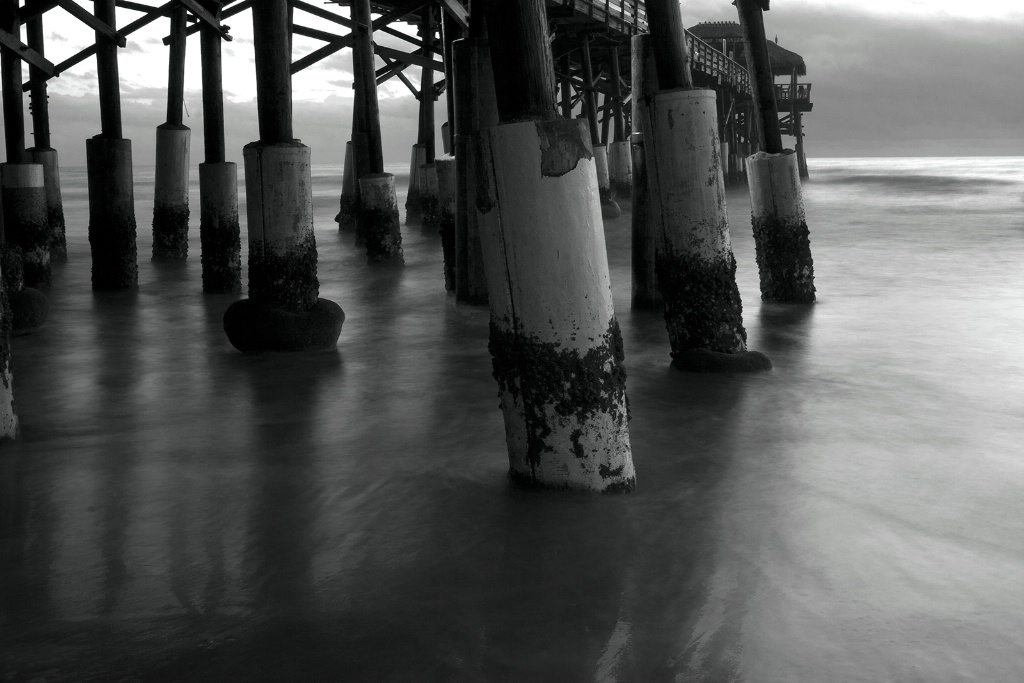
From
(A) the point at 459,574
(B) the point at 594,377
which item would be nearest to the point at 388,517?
(A) the point at 459,574

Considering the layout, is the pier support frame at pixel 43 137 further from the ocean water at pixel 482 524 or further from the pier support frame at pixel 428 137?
the ocean water at pixel 482 524

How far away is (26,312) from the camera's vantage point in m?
6.70

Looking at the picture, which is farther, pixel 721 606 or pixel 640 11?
pixel 640 11

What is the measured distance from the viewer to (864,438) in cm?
425

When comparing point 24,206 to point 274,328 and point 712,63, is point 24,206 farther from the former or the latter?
point 712,63

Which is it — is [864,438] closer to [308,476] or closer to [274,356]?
[308,476]

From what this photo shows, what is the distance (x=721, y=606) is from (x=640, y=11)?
16919 millimetres

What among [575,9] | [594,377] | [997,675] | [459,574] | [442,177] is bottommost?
[997,675]

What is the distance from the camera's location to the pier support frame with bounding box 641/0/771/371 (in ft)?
15.2

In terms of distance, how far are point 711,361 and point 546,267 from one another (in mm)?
2210

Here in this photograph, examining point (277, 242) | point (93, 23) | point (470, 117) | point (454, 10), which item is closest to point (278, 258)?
point (277, 242)

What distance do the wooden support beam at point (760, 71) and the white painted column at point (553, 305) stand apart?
3928 mm

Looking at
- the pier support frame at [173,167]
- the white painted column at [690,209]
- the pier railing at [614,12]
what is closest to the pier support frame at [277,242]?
the white painted column at [690,209]

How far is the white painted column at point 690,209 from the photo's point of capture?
4633 mm
